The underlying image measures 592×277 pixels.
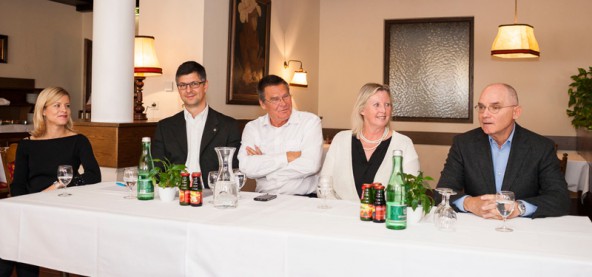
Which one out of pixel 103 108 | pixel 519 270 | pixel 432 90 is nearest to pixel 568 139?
pixel 432 90

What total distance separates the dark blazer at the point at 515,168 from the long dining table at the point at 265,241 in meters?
0.35

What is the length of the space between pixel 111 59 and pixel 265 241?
2953 millimetres

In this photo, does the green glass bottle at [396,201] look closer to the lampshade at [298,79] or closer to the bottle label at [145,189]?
the bottle label at [145,189]

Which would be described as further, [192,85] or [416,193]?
[192,85]

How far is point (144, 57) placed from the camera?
17.0 ft

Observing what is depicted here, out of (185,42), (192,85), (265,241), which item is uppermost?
(185,42)

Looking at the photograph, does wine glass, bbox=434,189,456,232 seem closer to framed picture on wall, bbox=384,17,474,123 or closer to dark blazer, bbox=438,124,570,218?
dark blazer, bbox=438,124,570,218

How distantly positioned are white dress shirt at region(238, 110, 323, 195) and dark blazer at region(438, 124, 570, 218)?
94cm

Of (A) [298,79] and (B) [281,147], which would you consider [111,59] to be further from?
(A) [298,79]

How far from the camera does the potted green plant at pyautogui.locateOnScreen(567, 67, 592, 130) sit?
22.8ft

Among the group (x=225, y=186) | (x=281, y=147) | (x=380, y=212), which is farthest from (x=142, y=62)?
(x=380, y=212)

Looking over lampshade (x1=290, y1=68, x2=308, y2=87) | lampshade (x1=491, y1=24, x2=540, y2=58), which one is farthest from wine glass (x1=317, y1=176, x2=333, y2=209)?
lampshade (x1=290, y1=68, x2=308, y2=87)

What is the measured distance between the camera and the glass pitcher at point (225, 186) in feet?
8.52

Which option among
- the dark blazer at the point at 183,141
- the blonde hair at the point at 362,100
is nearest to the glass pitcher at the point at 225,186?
the blonde hair at the point at 362,100
